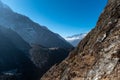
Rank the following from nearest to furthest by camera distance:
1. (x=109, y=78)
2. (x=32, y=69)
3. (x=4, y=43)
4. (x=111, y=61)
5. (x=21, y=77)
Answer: (x=109, y=78) → (x=111, y=61) → (x=21, y=77) → (x=32, y=69) → (x=4, y=43)

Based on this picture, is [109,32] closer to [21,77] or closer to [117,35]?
[117,35]

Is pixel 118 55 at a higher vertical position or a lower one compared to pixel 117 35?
lower

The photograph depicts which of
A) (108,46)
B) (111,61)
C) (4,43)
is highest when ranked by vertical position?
(4,43)

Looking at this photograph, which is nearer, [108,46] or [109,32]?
[108,46]

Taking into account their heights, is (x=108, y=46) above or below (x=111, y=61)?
above

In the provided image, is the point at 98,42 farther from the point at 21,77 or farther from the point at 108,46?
the point at 21,77

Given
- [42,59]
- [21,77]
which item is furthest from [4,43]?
[21,77]

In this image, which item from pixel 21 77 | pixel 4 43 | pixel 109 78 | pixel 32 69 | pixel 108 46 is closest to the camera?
pixel 109 78

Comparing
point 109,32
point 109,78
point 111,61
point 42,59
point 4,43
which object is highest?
point 4,43

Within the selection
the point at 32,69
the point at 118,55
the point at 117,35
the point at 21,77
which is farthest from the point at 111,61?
the point at 32,69
